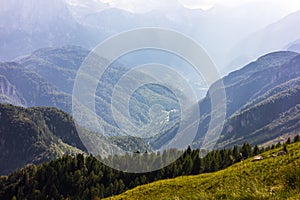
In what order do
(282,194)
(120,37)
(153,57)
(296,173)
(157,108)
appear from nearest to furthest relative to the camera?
(282,194) < (296,173) < (120,37) < (153,57) < (157,108)

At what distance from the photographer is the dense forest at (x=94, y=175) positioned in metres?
123

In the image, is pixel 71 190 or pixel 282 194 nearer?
pixel 282 194

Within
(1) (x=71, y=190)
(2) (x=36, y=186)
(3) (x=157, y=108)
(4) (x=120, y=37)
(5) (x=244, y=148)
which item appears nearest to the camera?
(4) (x=120, y=37)

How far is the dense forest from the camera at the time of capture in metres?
123

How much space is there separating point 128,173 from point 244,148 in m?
48.6

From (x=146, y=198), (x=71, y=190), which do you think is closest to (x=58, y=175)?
(x=71, y=190)

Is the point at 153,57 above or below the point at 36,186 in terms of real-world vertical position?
above

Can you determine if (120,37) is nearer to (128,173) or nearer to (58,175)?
(128,173)

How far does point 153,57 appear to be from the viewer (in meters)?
110

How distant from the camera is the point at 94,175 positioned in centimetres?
15362

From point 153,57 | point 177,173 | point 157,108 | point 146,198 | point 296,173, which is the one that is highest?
point 153,57

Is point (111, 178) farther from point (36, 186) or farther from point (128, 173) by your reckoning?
point (36, 186)

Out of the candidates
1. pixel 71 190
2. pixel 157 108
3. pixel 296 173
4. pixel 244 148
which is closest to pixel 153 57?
pixel 157 108

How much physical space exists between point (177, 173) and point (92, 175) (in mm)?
48666
